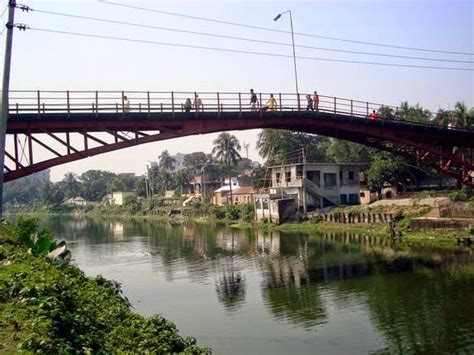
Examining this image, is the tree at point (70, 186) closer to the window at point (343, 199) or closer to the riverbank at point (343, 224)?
the riverbank at point (343, 224)

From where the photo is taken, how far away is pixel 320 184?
68438mm

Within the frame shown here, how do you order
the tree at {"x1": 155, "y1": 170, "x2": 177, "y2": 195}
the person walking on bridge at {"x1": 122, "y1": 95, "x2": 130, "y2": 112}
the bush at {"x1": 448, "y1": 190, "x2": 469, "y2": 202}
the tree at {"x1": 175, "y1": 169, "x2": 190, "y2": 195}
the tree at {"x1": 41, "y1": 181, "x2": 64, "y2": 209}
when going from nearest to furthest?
the person walking on bridge at {"x1": 122, "y1": 95, "x2": 130, "y2": 112} → the bush at {"x1": 448, "y1": 190, "x2": 469, "y2": 202} → the tree at {"x1": 175, "y1": 169, "x2": 190, "y2": 195} → the tree at {"x1": 155, "y1": 170, "x2": 177, "y2": 195} → the tree at {"x1": 41, "y1": 181, "x2": 64, "y2": 209}

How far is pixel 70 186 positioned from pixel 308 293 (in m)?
153

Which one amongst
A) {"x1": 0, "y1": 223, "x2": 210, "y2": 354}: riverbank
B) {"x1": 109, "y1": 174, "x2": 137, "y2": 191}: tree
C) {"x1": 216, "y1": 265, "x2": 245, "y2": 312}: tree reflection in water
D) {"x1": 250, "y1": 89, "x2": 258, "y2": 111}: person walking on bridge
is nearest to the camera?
{"x1": 0, "y1": 223, "x2": 210, "y2": 354}: riverbank

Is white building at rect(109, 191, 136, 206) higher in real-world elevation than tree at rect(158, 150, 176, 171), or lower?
lower

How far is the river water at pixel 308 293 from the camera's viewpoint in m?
18.8

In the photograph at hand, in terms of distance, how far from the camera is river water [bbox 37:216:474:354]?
18828mm

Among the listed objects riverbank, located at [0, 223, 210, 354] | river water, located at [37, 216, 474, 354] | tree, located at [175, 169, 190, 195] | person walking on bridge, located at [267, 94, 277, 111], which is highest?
tree, located at [175, 169, 190, 195]

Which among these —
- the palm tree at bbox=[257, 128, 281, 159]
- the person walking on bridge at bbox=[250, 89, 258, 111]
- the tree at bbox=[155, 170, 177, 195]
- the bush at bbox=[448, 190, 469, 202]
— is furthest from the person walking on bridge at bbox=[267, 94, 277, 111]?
the tree at bbox=[155, 170, 177, 195]

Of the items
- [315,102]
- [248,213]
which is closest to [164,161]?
[248,213]

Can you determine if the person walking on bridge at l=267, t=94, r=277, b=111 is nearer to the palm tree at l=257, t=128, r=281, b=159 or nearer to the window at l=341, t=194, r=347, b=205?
the window at l=341, t=194, r=347, b=205

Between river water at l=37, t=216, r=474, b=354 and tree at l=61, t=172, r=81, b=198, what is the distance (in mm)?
124762

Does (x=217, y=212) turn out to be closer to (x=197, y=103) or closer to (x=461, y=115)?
(x=461, y=115)

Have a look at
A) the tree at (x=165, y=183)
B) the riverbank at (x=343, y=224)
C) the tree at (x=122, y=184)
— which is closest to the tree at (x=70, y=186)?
the tree at (x=122, y=184)
